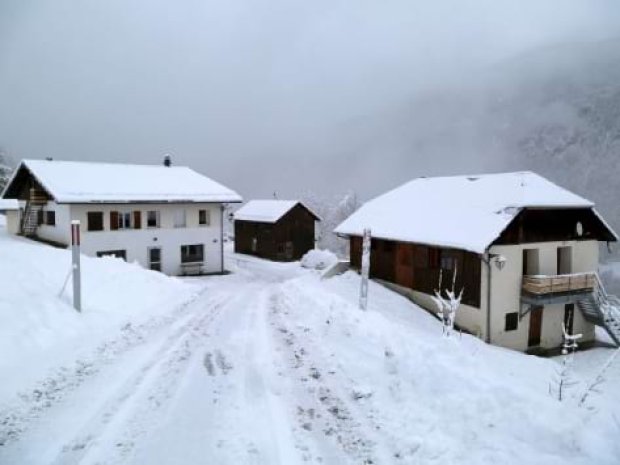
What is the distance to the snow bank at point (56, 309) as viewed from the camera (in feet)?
31.5

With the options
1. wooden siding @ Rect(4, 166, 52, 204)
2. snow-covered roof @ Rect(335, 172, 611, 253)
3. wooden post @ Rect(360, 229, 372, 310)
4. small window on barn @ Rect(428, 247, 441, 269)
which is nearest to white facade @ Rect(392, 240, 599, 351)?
snow-covered roof @ Rect(335, 172, 611, 253)

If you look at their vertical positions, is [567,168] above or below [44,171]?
above

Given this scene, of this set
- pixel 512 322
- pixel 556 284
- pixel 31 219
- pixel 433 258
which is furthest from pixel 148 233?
pixel 556 284

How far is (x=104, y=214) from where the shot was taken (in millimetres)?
30875

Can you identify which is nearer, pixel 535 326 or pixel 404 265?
pixel 535 326

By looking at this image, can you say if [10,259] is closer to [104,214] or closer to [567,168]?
[104,214]

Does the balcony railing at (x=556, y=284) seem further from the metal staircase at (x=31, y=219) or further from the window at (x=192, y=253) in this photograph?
the metal staircase at (x=31, y=219)

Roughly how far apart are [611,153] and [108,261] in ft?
545

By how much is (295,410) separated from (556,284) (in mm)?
18705

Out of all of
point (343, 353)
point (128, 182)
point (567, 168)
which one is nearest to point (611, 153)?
point (567, 168)

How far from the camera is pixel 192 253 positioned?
34969 mm

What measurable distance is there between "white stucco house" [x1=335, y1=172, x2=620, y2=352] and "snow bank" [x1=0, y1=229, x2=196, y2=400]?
1204 centimetres

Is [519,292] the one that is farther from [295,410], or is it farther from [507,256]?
[295,410]

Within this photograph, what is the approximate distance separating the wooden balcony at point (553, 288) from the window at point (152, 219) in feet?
78.2
